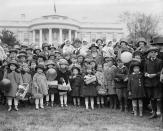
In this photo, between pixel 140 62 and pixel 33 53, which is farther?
pixel 33 53

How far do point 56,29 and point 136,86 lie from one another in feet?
195

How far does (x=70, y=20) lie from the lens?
214 feet

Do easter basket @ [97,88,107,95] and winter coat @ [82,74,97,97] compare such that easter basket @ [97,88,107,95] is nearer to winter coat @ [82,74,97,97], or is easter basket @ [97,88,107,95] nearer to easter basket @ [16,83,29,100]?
winter coat @ [82,74,97,97]

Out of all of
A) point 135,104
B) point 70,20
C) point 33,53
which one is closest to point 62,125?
point 135,104

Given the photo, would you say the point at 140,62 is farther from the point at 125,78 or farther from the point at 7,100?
the point at 7,100

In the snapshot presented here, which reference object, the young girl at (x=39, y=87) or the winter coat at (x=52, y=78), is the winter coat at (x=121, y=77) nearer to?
the winter coat at (x=52, y=78)

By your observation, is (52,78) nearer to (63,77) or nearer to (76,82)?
(63,77)

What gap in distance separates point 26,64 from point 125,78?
10.5 feet

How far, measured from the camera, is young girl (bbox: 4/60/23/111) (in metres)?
8.72

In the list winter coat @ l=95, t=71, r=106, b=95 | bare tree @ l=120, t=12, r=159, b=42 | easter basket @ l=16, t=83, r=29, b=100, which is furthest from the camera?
bare tree @ l=120, t=12, r=159, b=42

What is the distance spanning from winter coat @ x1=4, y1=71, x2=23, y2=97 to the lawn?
1.77 ft

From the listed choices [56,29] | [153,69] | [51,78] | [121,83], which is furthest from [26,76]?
[56,29]

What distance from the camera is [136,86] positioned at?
806 cm

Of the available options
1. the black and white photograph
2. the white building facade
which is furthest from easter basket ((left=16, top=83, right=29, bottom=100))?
the white building facade
